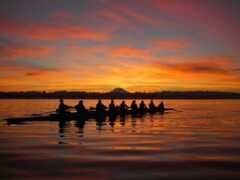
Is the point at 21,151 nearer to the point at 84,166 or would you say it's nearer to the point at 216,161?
the point at 84,166

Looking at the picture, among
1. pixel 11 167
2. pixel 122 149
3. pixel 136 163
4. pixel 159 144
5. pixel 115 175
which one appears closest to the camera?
pixel 115 175

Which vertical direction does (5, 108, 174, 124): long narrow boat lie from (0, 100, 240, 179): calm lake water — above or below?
above

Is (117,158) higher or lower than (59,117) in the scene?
lower

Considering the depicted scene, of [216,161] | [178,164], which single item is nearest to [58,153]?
[178,164]

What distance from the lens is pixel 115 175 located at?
562 inches

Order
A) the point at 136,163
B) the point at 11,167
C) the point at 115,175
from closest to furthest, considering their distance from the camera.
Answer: the point at 115,175 → the point at 11,167 → the point at 136,163

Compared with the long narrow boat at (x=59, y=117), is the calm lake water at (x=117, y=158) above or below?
below

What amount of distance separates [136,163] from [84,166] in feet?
7.98

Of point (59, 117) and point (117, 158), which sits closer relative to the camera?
point (117, 158)

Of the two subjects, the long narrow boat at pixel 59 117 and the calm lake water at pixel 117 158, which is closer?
the calm lake water at pixel 117 158

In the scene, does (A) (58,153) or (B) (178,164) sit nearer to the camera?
(B) (178,164)

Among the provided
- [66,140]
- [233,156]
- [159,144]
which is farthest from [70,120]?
[233,156]

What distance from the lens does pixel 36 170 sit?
595 inches

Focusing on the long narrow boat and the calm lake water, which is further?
the long narrow boat
